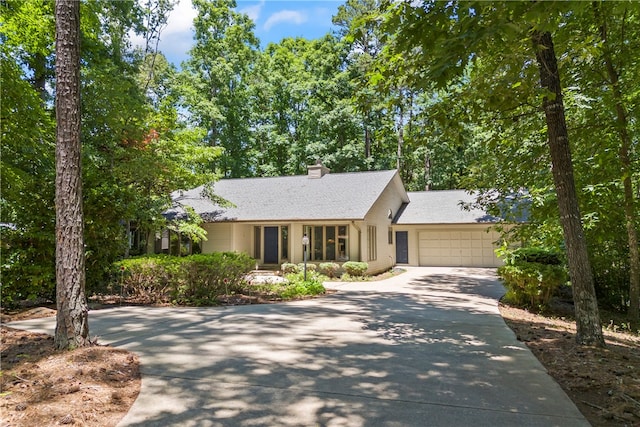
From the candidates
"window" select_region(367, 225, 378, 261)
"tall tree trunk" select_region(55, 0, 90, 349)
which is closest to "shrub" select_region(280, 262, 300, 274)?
"window" select_region(367, 225, 378, 261)

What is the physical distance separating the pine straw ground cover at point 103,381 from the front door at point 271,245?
13368 mm

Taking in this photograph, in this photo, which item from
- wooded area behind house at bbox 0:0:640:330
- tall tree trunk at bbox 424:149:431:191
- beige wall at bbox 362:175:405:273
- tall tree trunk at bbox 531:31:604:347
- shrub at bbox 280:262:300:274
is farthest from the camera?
tall tree trunk at bbox 424:149:431:191

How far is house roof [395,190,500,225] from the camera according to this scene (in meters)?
21.0

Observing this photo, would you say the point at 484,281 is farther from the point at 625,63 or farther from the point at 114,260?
the point at 114,260

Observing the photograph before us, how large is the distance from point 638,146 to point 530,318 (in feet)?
17.7

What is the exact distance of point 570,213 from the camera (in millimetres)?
5410

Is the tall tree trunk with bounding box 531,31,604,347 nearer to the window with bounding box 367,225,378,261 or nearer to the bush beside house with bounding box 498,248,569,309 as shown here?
the bush beside house with bounding box 498,248,569,309

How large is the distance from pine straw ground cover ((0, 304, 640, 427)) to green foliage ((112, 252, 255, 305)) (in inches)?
145

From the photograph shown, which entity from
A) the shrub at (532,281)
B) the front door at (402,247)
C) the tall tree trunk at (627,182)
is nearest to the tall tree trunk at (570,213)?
the tall tree trunk at (627,182)

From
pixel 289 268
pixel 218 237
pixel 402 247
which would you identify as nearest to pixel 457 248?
pixel 402 247

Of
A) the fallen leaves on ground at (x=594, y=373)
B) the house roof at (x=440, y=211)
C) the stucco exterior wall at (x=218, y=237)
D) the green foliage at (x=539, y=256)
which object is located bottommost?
the fallen leaves on ground at (x=594, y=373)

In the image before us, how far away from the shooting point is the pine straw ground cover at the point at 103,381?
10.5 ft

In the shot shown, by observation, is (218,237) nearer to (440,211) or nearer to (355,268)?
(355,268)

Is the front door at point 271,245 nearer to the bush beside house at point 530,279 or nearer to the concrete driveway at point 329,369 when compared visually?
the concrete driveway at point 329,369
